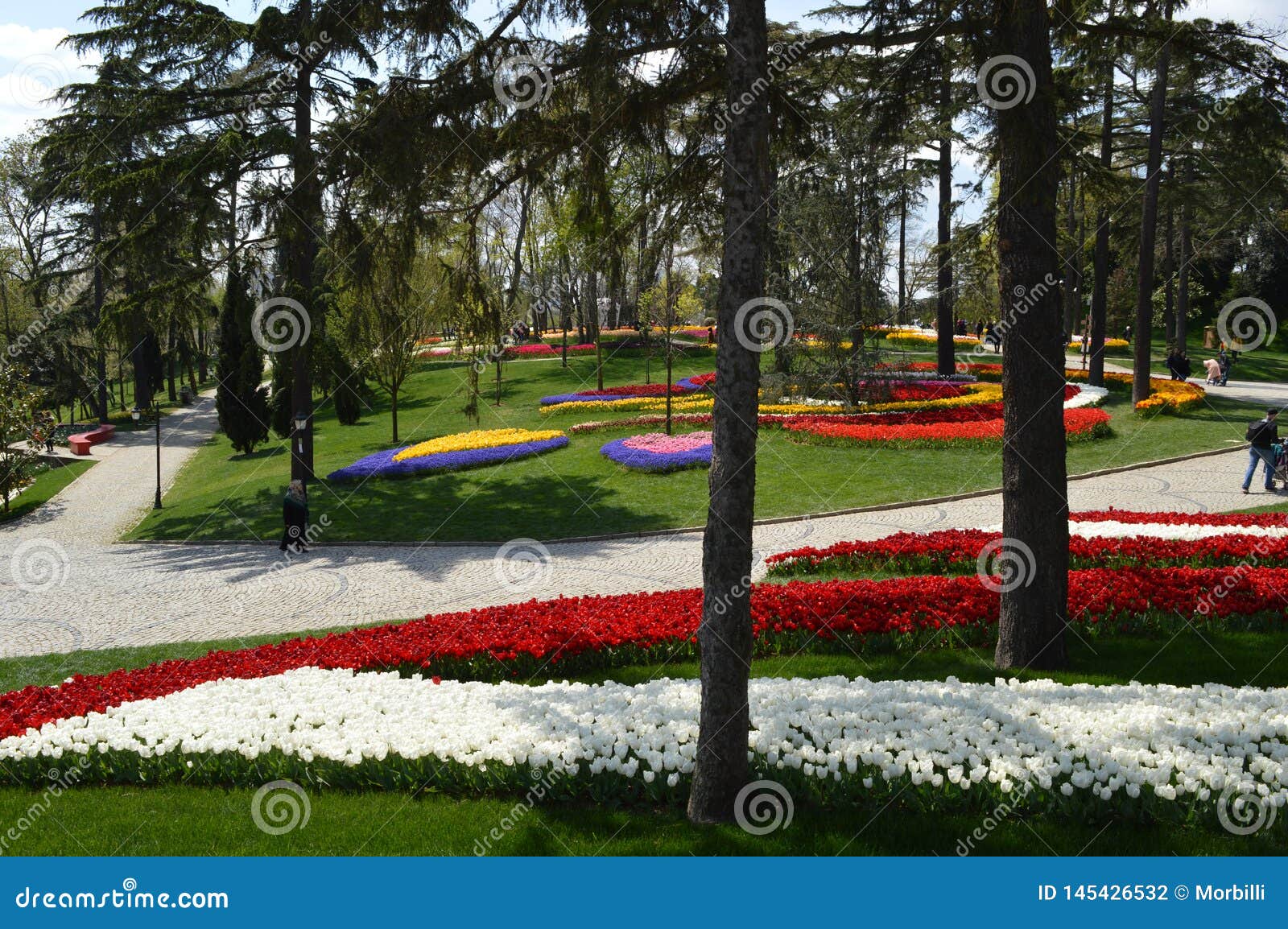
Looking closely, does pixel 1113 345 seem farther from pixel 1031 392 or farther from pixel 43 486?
pixel 43 486

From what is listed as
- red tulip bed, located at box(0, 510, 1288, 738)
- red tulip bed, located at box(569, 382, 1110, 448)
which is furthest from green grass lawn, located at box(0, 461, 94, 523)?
red tulip bed, located at box(0, 510, 1288, 738)

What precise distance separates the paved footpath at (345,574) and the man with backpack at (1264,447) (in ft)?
1.85

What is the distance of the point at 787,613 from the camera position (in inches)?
370

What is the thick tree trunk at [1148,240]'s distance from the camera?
893 inches

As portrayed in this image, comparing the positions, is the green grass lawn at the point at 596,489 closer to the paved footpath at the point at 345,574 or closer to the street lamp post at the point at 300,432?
the paved footpath at the point at 345,574

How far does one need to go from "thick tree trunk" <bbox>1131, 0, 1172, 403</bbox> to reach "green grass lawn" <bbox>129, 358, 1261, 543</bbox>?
4.27 ft

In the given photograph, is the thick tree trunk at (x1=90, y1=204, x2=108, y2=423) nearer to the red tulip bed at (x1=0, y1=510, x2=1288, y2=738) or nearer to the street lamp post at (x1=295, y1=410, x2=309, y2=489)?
the street lamp post at (x1=295, y1=410, x2=309, y2=489)

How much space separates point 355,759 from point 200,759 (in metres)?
1.40

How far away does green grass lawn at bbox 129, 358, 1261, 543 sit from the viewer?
17688 millimetres

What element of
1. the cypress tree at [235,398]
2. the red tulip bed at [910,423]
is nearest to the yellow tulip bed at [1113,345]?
the red tulip bed at [910,423]

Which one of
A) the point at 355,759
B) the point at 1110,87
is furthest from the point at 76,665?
the point at 1110,87

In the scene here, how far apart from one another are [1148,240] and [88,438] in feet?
121

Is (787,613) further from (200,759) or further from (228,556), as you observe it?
(228,556)

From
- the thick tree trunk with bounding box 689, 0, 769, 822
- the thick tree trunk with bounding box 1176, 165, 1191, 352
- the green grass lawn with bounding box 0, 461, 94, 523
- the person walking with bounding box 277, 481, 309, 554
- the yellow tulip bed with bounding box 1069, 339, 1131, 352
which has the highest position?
the thick tree trunk with bounding box 1176, 165, 1191, 352
